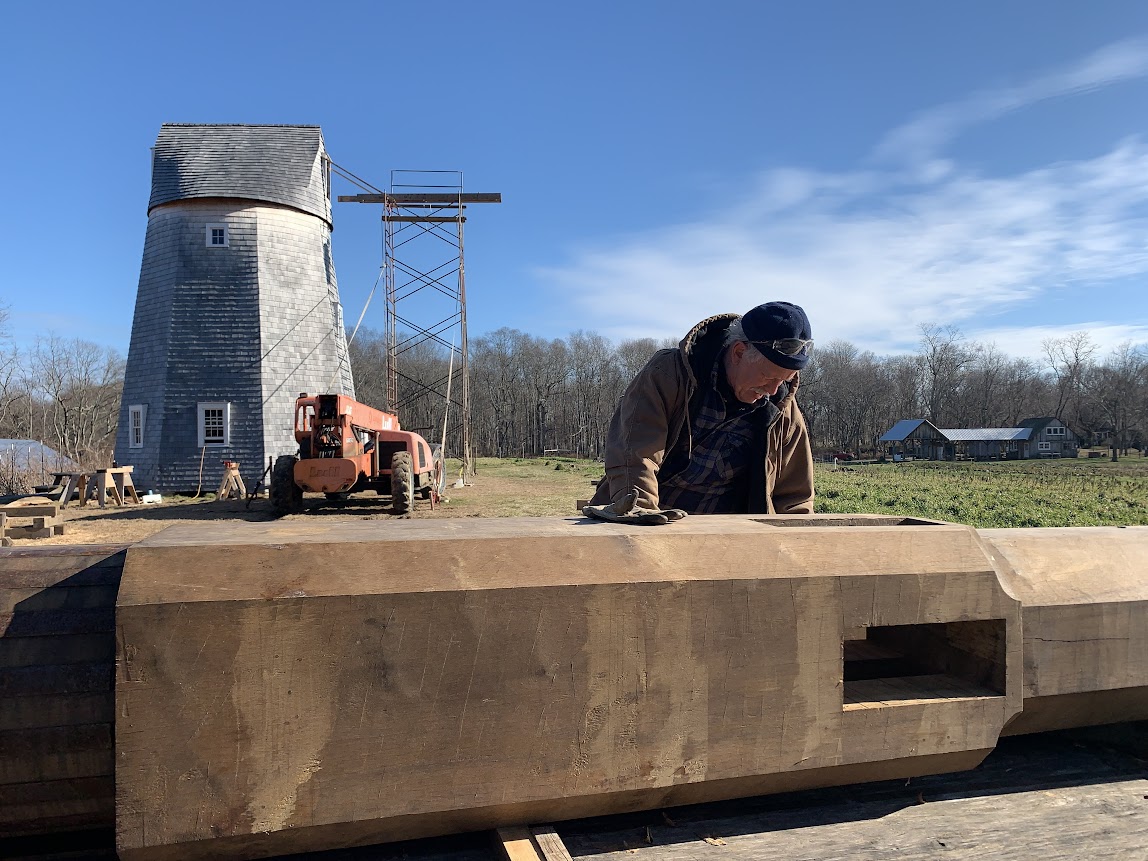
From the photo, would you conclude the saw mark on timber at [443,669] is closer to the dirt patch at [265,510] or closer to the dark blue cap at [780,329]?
the dark blue cap at [780,329]

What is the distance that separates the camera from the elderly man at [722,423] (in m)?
2.48

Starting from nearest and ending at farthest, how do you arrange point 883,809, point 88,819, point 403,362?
point 88,819 → point 883,809 → point 403,362

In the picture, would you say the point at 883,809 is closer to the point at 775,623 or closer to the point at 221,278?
the point at 775,623

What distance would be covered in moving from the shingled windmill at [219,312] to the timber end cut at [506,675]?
18.9m

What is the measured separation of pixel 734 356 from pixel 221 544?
1.87 m

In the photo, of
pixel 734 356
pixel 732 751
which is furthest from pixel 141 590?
pixel 734 356

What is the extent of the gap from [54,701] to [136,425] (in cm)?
2092

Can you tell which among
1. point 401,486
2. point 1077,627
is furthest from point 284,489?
point 1077,627

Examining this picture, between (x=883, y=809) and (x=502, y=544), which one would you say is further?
(x=883, y=809)

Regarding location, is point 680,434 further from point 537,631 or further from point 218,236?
point 218,236

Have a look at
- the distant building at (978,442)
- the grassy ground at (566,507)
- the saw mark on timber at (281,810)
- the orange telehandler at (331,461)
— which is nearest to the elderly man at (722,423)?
the saw mark on timber at (281,810)

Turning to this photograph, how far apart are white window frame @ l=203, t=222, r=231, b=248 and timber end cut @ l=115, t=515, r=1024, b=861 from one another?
1998 cm

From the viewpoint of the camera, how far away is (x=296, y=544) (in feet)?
4.55

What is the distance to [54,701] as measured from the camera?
131 cm
